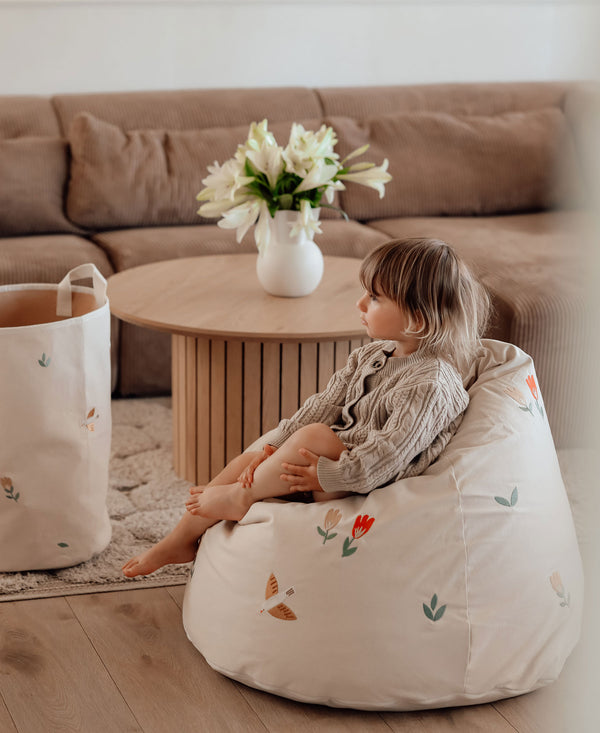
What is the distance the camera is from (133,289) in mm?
2252

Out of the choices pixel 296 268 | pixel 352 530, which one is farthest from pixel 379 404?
pixel 296 268

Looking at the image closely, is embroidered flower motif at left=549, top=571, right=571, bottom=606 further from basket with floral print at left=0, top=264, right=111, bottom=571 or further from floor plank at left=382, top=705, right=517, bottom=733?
basket with floral print at left=0, top=264, right=111, bottom=571

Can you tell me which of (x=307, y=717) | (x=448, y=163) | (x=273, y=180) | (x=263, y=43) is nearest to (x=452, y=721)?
(x=307, y=717)

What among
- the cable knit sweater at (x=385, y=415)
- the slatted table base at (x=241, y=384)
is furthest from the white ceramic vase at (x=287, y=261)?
the cable knit sweater at (x=385, y=415)

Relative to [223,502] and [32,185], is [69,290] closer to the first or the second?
[223,502]

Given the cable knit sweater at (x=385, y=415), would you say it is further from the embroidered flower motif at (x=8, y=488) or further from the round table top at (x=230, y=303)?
the embroidered flower motif at (x=8, y=488)

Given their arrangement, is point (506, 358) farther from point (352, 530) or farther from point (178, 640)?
point (178, 640)

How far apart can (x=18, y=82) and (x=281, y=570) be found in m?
2.61

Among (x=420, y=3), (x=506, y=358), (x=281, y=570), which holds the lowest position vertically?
(x=281, y=570)

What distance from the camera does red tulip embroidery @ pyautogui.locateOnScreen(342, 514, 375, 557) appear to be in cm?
139

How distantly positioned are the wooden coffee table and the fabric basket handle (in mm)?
170

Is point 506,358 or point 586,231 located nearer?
point 586,231

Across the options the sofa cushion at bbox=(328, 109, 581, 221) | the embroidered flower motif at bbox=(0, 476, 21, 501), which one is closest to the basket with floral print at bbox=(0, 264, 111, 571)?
the embroidered flower motif at bbox=(0, 476, 21, 501)

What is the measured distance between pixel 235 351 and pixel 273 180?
0.40 m
